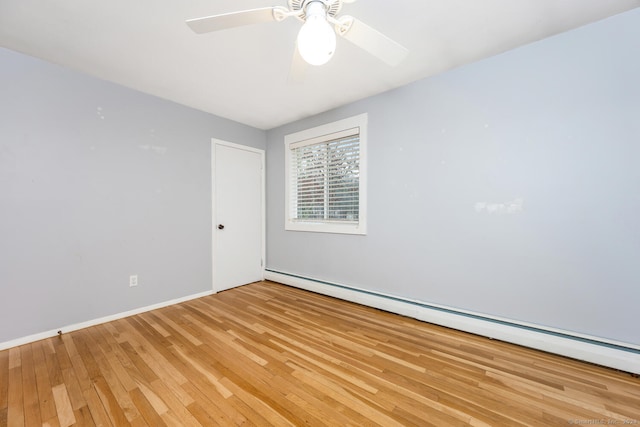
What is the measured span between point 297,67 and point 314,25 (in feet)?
1.47

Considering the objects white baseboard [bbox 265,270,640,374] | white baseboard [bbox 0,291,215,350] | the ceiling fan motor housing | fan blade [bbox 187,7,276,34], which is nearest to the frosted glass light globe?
the ceiling fan motor housing

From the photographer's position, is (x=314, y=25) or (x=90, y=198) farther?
(x=90, y=198)

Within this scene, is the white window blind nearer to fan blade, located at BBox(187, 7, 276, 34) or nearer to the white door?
the white door

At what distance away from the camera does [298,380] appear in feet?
5.44

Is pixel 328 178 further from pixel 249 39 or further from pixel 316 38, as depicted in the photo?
pixel 316 38

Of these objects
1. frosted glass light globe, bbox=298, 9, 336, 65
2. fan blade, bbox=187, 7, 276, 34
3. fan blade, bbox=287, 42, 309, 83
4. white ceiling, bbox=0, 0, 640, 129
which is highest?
white ceiling, bbox=0, 0, 640, 129

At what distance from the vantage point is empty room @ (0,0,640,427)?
153 centimetres

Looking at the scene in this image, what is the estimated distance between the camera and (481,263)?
225 centimetres

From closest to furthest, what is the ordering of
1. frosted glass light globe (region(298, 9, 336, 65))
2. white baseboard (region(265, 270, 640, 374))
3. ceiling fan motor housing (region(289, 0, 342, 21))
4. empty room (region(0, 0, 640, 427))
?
1. frosted glass light globe (region(298, 9, 336, 65))
2. ceiling fan motor housing (region(289, 0, 342, 21))
3. empty room (region(0, 0, 640, 427))
4. white baseboard (region(265, 270, 640, 374))

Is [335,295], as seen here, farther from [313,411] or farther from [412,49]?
[412,49]

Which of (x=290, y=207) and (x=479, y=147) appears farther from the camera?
(x=290, y=207)

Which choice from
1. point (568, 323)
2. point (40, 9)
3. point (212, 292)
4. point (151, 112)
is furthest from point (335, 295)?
point (40, 9)

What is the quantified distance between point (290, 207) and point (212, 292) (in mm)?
1605

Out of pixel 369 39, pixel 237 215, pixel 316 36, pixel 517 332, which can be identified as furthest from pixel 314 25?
pixel 237 215
